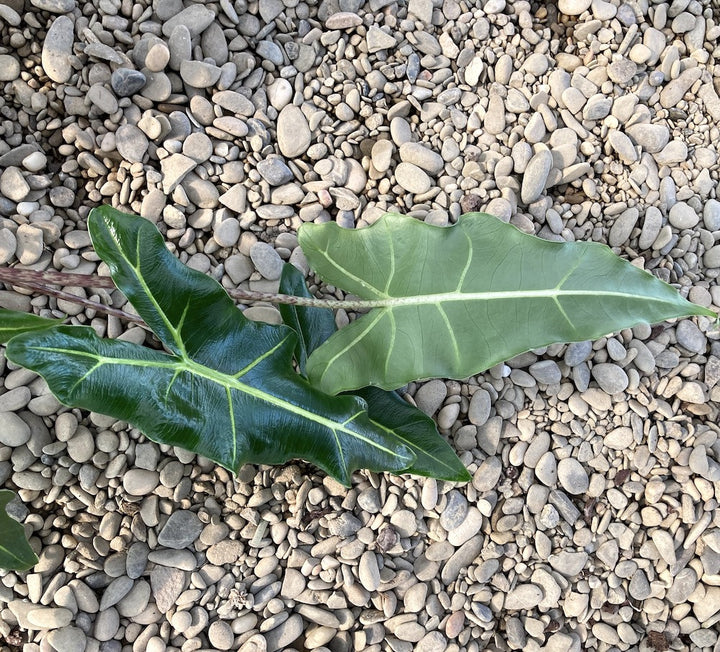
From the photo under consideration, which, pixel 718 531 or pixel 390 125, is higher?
pixel 390 125

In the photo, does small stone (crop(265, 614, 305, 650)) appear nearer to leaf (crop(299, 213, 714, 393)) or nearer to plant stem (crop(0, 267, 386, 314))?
leaf (crop(299, 213, 714, 393))

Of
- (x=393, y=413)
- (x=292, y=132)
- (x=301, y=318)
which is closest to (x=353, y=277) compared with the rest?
(x=301, y=318)

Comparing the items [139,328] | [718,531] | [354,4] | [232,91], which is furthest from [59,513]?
[718,531]

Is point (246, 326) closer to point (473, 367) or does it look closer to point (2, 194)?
point (473, 367)

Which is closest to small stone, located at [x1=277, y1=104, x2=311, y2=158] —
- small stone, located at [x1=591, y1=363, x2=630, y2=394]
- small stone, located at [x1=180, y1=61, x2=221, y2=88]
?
small stone, located at [x1=180, y1=61, x2=221, y2=88]

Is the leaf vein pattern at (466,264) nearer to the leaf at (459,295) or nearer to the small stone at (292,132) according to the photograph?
the leaf at (459,295)

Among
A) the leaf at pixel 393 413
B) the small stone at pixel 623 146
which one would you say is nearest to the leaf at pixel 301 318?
the leaf at pixel 393 413
